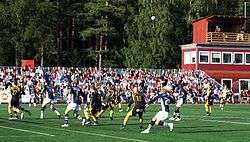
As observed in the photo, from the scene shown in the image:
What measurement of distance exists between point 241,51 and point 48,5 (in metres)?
24.3

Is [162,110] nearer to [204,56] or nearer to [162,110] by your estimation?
[162,110]

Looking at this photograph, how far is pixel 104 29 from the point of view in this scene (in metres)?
85.2

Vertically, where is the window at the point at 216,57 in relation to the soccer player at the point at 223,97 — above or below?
above

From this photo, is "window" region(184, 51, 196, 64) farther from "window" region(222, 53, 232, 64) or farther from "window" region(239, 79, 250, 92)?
"window" region(239, 79, 250, 92)

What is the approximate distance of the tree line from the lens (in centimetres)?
8275

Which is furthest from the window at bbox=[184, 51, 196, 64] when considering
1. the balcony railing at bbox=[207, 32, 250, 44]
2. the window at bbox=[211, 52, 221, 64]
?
the balcony railing at bbox=[207, 32, 250, 44]

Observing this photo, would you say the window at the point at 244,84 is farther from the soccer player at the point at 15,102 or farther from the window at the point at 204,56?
the soccer player at the point at 15,102

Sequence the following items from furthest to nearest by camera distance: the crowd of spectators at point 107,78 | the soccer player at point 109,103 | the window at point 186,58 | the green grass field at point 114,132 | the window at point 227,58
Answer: the window at point 186,58, the window at point 227,58, the crowd of spectators at point 107,78, the soccer player at point 109,103, the green grass field at point 114,132

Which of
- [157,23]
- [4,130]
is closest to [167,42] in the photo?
[157,23]

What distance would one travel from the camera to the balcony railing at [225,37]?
76.0 meters

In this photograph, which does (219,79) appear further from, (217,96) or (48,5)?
(48,5)

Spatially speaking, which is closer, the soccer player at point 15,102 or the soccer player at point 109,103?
the soccer player at point 109,103

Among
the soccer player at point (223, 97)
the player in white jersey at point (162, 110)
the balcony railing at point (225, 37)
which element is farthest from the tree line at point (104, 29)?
the player in white jersey at point (162, 110)

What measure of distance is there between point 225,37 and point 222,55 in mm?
2256
